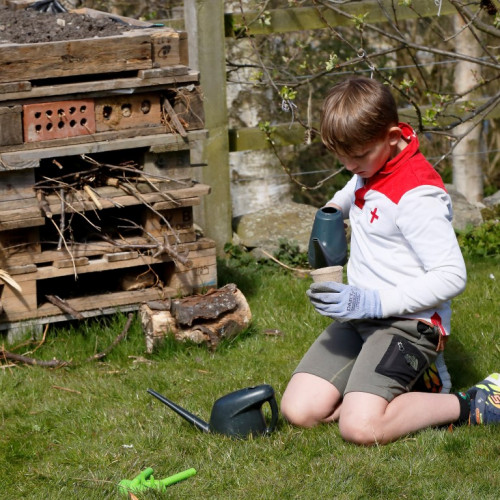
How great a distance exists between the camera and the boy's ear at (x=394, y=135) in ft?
10.4

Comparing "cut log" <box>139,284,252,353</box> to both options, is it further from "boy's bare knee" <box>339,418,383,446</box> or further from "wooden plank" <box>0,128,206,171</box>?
"boy's bare knee" <box>339,418,383,446</box>

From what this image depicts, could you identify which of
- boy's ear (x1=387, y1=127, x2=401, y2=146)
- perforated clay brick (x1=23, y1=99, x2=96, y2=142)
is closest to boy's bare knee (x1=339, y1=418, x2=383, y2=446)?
boy's ear (x1=387, y1=127, x2=401, y2=146)

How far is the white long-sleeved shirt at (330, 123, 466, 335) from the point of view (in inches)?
122

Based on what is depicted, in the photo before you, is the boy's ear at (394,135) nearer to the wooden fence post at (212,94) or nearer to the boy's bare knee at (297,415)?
the boy's bare knee at (297,415)

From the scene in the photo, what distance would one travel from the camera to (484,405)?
134 inches

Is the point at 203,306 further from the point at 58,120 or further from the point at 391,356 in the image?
the point at 391,356

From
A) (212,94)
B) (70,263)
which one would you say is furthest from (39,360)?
(212,94)

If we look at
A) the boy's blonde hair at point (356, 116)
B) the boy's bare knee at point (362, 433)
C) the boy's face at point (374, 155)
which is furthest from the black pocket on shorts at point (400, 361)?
the boy's blonde hair at point (356, 116)

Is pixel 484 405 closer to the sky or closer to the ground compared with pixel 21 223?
closer to the ground

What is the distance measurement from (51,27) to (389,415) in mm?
2687

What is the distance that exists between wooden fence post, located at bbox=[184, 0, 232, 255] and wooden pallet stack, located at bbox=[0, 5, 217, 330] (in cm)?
113

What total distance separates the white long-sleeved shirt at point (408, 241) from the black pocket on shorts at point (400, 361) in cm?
11

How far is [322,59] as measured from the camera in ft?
26.7

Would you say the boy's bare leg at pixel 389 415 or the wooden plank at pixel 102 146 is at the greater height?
the wooden plank at pixel 102 146
